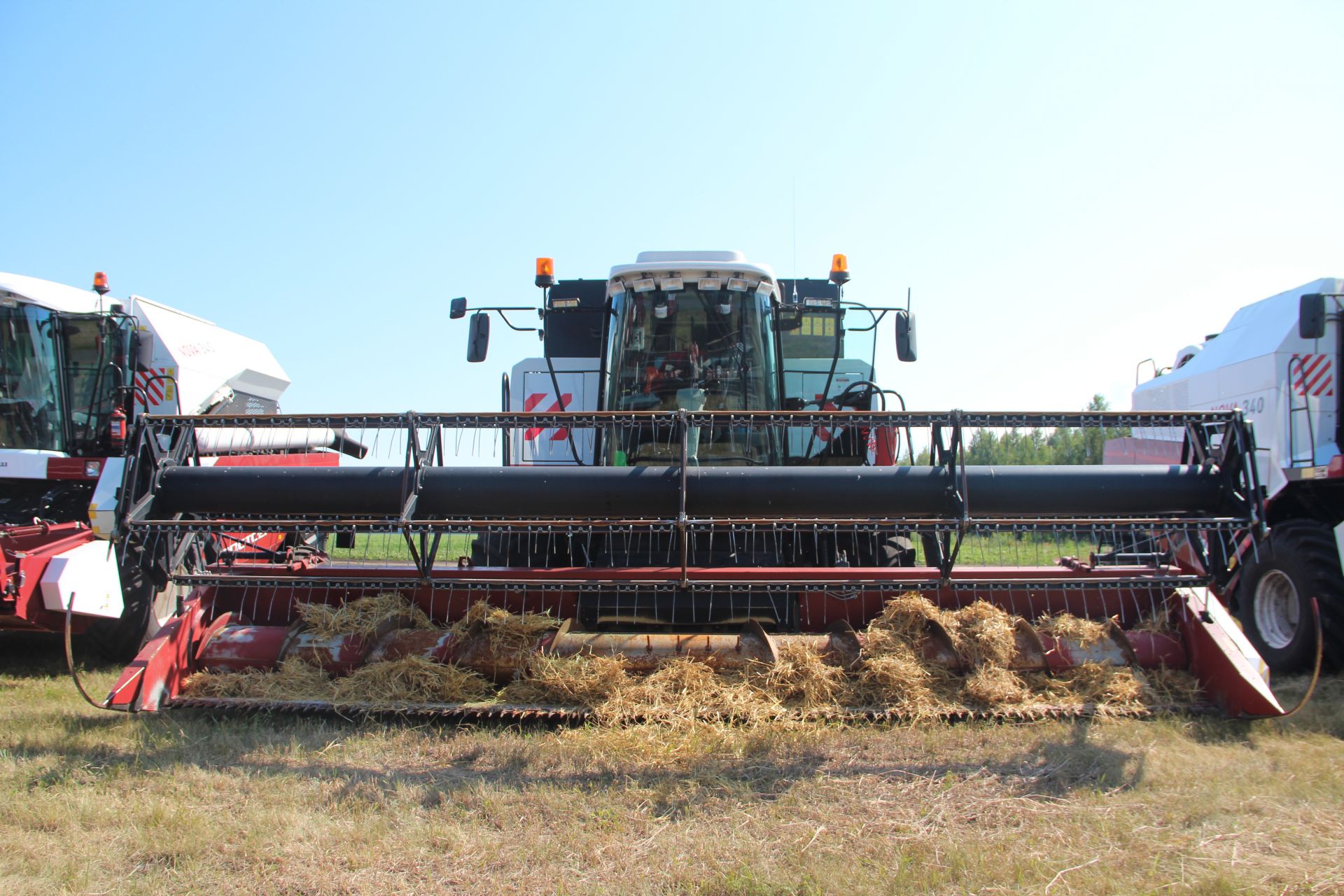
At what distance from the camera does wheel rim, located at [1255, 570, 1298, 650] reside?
614cm

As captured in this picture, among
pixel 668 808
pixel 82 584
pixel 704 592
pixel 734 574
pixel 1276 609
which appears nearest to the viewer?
pixel 668 808

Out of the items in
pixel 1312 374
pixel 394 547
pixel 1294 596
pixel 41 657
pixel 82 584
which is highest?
pixel 1312 374

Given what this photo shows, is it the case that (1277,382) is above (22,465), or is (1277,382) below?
above

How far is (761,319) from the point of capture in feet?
19.0

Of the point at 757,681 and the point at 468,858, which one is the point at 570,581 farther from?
the point at 468,858

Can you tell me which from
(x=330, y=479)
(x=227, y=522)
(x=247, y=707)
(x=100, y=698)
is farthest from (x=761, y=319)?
(x=100, y=698)

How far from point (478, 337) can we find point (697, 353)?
161 centimetres

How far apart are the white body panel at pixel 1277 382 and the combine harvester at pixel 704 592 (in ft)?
7.95

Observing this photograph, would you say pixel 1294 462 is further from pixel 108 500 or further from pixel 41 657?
pixel 41 657

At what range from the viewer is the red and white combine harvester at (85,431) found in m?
5.48

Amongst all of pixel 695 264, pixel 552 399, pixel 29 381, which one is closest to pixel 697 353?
pixel 695 264

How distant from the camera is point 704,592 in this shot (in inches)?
185

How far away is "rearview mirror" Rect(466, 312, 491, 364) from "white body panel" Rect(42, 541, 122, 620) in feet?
8.71

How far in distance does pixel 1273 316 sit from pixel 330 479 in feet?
25.7
